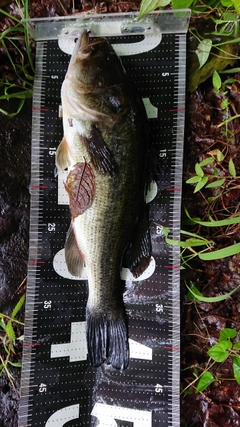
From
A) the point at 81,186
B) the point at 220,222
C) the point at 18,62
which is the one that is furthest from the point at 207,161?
the point at 18,62

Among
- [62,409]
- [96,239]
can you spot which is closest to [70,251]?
[96,239]

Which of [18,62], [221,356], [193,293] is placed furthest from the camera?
[18,62]

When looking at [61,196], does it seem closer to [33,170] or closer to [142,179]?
[33,170]

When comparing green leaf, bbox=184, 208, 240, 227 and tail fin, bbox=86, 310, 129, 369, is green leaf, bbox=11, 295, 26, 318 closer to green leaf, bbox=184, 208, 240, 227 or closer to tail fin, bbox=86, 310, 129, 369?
tail fin, bbox=86, 310, 129, 369

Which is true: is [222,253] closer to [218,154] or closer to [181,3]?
[218,154]

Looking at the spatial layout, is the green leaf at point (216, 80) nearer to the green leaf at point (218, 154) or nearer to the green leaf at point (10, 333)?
the green leaf at point (218, 154)

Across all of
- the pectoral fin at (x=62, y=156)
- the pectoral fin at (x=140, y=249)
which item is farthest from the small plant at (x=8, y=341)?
the pectoral fin at (x=62, y=156)
